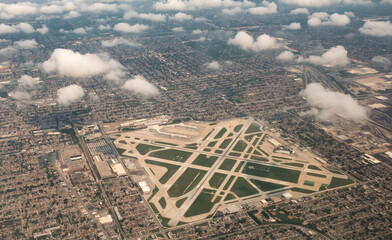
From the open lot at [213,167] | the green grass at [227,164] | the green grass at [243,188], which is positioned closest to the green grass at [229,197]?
the open lot at [213,167]

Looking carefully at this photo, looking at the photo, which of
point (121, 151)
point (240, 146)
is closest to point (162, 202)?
point (121, 151)

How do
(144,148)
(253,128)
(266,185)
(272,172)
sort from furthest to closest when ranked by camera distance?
(253,128), (144,148), (272,172), (266,185)

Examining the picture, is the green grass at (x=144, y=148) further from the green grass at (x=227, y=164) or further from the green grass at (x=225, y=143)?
the green grass at (x=227, y=164)

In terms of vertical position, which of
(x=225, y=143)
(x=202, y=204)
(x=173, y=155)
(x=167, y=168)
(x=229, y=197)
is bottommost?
(x=202, y=204)

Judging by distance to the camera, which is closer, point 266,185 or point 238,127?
point 266,185

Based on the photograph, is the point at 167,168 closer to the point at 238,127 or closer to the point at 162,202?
the point at 162,202

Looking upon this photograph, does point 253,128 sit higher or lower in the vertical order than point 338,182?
higher

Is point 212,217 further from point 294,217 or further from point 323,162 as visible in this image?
point 323,162

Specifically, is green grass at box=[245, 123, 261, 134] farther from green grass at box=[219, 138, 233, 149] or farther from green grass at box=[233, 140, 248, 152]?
green grass at box=[219, 138, 233, 149]
